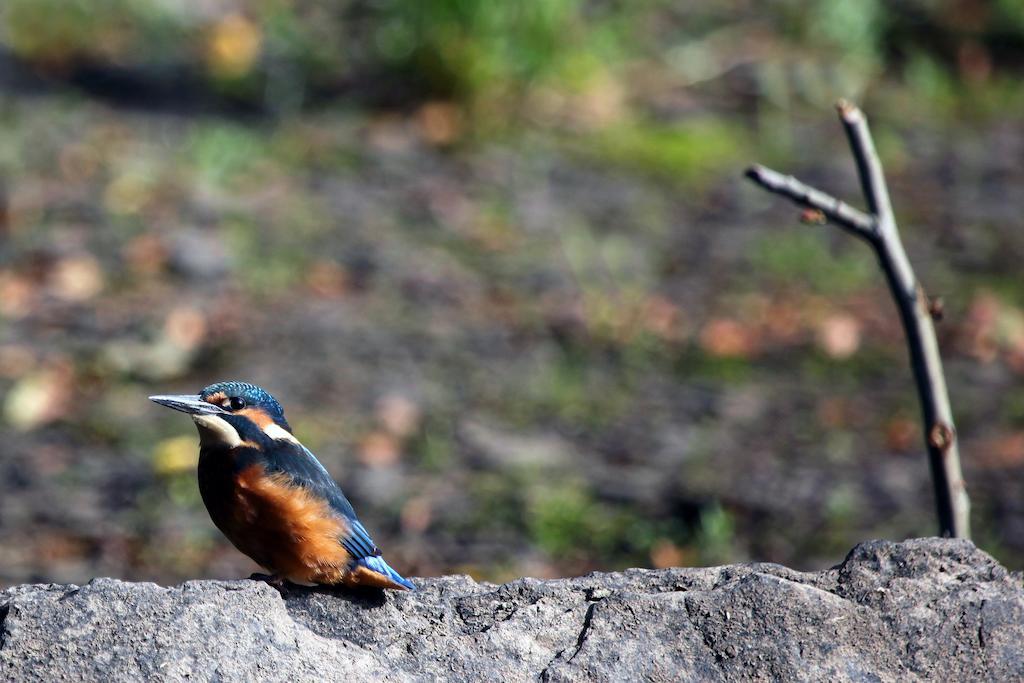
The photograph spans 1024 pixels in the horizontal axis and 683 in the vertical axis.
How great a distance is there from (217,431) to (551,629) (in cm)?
70

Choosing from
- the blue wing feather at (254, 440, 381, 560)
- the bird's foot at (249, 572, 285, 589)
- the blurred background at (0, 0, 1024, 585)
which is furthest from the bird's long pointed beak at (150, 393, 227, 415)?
the blurred background at (0, 0, 1024, 585)

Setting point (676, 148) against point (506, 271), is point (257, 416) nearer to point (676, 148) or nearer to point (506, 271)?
point (506, 271)

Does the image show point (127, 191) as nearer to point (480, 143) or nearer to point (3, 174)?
point (3, 174)

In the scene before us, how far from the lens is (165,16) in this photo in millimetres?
8305

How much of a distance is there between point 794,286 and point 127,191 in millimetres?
2924

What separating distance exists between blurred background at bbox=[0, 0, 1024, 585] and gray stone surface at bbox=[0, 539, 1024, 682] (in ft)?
5.98

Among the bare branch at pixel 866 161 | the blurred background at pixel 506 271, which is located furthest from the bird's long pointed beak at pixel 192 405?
the blurred background at pixel 506 271

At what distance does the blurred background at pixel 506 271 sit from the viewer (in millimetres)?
4684

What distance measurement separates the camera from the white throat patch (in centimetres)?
265

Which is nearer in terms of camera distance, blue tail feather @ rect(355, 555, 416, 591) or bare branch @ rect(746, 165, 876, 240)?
blue tail feather @ rect(355, 555, 416, 591)

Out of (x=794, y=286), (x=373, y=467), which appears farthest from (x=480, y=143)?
(x=373, y=467)

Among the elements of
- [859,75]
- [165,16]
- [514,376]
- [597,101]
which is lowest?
[514,376]

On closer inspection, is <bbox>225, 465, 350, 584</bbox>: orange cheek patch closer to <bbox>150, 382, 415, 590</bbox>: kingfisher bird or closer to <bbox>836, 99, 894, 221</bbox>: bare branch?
<bbox>150, 382, 415, 590</bbox>: kingfisher bird

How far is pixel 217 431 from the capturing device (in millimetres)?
2656
